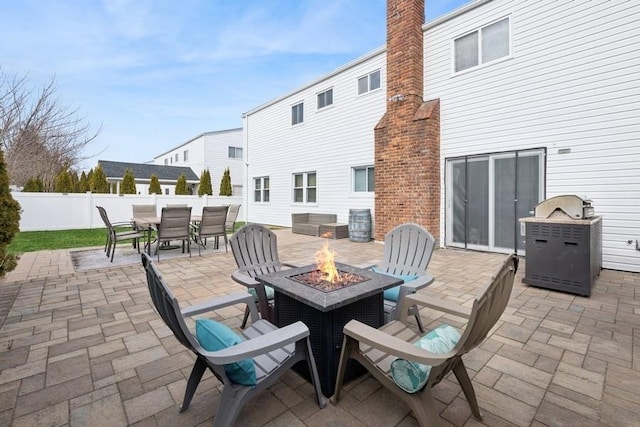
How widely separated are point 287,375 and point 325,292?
71 cm

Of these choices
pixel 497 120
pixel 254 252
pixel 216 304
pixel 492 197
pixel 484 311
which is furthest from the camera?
pixel 492 197

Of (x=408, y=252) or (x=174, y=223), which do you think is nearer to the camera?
(x=408, y=252)

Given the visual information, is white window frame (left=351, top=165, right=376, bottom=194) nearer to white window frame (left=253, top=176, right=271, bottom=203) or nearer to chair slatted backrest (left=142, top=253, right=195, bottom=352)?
white window frame (left=253, top=176, right=271, bottom=203)

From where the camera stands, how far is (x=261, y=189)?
47.1 ft

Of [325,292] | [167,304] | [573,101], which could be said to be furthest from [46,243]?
[573,101]

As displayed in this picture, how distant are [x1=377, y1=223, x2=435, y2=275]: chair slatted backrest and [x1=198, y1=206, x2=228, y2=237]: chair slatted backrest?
14.6 ft

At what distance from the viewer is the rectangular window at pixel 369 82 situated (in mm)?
9188

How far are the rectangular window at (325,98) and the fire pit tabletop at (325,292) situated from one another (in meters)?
9.28

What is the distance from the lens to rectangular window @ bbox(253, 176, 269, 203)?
1409cm

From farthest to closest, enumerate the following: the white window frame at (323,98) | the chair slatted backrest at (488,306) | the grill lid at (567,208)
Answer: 1. the white window frame at (323,98)
2. the grill lid at (567,208)
3. the chair slatted backrest at (488,306)

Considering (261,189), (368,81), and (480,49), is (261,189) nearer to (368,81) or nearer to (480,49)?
(368,81)

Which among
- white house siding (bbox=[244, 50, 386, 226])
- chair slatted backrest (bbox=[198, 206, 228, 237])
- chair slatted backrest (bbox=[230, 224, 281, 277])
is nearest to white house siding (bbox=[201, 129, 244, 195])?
white house siding (bbox=[244, 50, 386, 226])

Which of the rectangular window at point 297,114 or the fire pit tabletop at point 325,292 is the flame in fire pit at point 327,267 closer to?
the fire pit tabletop at point 325,292

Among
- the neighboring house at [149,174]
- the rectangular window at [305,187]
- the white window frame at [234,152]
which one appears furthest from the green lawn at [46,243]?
the white window frame at [234,152]
